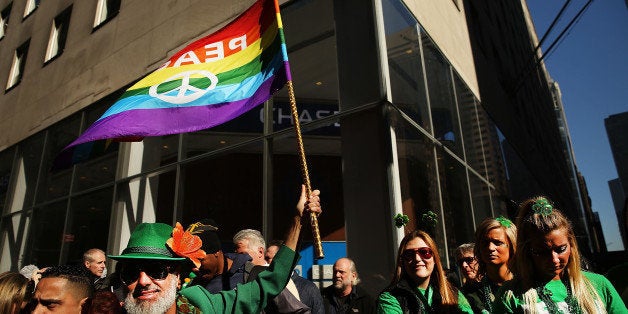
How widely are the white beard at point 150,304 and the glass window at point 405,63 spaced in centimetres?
451

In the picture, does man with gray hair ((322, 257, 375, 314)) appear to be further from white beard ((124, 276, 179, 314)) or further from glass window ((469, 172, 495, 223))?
glass window ((469, 172, 495, 223))

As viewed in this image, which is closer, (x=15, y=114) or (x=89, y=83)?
(x=89, y=83)

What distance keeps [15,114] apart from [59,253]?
5.99 m

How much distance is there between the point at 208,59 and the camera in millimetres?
4246

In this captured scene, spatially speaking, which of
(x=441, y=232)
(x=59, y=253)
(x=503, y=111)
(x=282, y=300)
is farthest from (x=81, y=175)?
(x=503, y=111)

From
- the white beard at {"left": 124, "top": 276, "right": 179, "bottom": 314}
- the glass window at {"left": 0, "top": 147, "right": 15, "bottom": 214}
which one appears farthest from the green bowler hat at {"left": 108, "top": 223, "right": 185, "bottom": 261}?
the glass window at {"left": 0, "top": 147, "right": 15, "bottom": 214}

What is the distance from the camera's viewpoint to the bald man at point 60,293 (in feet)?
7.93

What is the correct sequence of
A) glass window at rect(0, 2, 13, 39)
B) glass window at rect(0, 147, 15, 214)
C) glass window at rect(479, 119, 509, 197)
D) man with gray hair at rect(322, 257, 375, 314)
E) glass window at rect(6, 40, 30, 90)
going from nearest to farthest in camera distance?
man with gray hair at rect(322, 257, 375, 314) < glass window at rect(479, 119, 509, 197) < glass window at rect(0, 147, 15, 214) < glass window at rect(6, 40, 30, 90) < glass window at rect(0, 2, 13, 39)

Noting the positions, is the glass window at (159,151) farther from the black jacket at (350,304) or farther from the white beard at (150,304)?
the white beard at (150,304)

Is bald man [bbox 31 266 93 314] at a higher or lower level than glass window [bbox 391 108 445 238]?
lower

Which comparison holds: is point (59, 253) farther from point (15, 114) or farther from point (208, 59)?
point (208, 59)

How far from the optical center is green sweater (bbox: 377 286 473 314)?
2867 mm

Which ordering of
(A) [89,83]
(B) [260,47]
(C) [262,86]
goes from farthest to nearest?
(A) [89,83] < (B) [260,47] < (C) [262,86]

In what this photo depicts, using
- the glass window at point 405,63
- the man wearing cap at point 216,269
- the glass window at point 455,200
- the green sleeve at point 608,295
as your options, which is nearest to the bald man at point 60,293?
the man wearing cap at point 216,269
